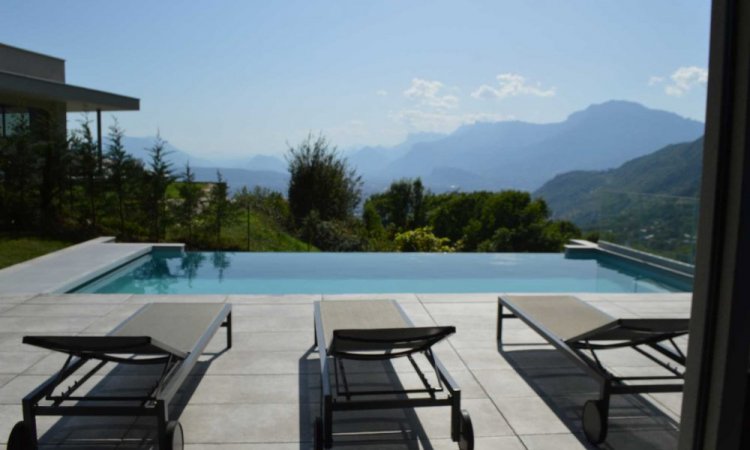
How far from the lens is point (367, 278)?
32.5 ft

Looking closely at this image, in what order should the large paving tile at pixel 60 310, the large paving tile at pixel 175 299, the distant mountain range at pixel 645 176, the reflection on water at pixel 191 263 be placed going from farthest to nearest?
1. the distant mountain range at pixel 645 176
2. the reflection on water at pixel 191 263
3. the large paving tile at pixel 175 299
4. the large paving tile at pixel 60 310

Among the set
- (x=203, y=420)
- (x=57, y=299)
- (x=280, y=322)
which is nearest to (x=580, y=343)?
(x=203, y=420)

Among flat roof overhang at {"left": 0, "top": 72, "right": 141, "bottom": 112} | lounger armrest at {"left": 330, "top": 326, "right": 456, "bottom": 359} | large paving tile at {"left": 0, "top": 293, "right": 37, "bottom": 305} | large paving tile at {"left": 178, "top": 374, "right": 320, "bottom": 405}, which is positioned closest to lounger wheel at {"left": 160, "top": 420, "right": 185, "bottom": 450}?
large paving tile at {"left": 178, "top": 374, "right": 320, "bottom": 405}

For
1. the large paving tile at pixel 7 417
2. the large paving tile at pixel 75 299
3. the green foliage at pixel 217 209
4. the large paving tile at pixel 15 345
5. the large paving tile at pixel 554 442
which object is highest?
the green foliage at pixel 217 209

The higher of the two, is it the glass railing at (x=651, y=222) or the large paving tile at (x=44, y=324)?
the glass railing at (x=651, y=222)

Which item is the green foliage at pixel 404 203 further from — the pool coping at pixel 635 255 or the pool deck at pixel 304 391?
the pool deck at pixel 304 391

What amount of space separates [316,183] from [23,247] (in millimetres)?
7868

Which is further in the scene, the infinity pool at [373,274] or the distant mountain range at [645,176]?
the distant mountain range at [645,176]

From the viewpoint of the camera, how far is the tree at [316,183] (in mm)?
17094

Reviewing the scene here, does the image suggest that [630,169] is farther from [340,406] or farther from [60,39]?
[340,406]

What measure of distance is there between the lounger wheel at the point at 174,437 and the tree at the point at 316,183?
13769mm

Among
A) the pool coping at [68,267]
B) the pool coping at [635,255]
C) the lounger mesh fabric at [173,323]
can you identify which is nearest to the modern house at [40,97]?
the pool coping at [68,267]

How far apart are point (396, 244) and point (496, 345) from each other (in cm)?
1026

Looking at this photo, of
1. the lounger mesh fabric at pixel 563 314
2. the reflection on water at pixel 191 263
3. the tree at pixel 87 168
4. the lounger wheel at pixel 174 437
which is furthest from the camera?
the tree at pixel 87 168
